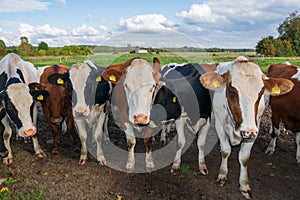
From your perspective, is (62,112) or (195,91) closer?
(195,91)

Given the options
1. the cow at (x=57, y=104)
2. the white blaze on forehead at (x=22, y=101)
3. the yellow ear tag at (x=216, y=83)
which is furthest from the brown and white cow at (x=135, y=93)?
the white blaze on forehead at (x=22, y=101)

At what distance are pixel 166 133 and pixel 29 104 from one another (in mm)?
2964

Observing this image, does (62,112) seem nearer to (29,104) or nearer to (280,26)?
(29,104)

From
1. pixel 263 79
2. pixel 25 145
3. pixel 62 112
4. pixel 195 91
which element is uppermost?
pixel 263 79

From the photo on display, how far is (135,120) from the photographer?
4.17 metres

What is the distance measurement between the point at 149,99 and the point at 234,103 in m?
1.17

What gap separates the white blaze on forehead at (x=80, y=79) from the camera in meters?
5.09

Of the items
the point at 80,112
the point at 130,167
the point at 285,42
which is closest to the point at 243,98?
the point at 130,167

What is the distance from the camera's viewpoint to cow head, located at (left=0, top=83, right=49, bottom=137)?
501 cm

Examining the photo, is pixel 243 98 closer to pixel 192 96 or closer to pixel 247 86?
pixel 247 86

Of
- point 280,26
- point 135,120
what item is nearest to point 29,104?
point 135,120

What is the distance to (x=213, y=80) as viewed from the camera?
164 inches

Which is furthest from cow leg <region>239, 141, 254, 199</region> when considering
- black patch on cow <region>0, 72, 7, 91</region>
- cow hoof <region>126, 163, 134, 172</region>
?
black patch on cow <region>0, 72, 7, 91</region>

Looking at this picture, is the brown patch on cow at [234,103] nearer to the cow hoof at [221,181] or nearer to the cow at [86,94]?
the cow hoof at [221,181]
